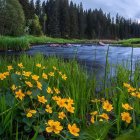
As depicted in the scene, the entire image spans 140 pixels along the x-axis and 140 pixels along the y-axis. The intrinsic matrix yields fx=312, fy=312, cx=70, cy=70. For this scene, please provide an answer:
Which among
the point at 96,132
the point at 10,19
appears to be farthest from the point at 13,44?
the point at 10,19

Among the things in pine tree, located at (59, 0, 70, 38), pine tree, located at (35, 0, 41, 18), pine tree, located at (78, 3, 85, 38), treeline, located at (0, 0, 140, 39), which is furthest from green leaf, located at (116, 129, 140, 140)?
pine tree, located at (78, 3, 85, 38)

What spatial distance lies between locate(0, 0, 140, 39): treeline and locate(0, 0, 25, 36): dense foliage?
9.83m

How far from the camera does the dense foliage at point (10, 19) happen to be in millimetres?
41562

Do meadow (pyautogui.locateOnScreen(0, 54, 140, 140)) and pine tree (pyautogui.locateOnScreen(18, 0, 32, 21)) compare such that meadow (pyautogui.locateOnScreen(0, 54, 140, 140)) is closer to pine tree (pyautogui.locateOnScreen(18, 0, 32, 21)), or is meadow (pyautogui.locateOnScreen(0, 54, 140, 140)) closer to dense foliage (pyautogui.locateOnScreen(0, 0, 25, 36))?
dense foliage (pyautogui.locateOnScreen(0, 0, 25, 36))

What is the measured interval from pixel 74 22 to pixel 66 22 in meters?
4.11

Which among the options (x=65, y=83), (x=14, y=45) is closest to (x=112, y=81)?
(x=65, y=83)

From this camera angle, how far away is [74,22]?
83.3 metres

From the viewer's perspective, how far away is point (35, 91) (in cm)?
245

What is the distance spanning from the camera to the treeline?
195 ft

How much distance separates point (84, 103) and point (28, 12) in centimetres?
5611

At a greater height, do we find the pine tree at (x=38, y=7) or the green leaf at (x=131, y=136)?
the pine tree at (x=38, y=7)

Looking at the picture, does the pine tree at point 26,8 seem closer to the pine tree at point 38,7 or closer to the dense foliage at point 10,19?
the dense foliage at point 10,19

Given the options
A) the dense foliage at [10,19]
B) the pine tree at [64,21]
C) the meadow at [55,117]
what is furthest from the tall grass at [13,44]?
the pine tree at [64,21]

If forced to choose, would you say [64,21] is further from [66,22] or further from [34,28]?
[34,28]
